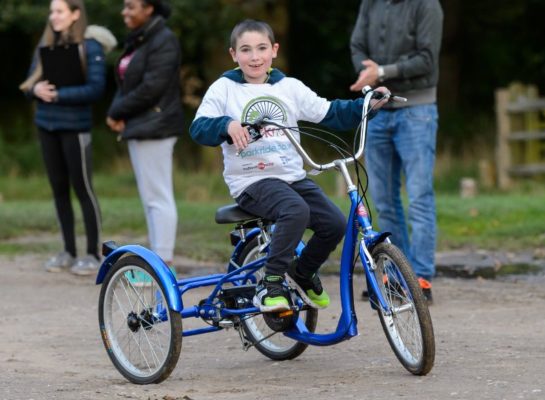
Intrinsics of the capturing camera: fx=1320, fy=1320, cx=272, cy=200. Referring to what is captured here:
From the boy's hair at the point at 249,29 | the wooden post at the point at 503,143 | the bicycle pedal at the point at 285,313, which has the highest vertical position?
the boy's hair at the point at 249,29

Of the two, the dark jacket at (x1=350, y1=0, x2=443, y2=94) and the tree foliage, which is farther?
the tree foliage

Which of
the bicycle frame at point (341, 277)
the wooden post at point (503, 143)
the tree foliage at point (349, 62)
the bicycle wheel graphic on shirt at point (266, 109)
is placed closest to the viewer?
the bicycle frame at point (341, 277)

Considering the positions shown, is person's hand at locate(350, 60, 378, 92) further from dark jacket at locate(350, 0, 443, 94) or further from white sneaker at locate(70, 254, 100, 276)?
white sneaker at locate(70, 254, 100, 276)

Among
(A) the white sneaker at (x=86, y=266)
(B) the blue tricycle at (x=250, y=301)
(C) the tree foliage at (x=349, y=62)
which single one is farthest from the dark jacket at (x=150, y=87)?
(C) the tree foliage at (x=349, y=62)

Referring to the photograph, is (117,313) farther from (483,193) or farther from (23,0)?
(23,0)

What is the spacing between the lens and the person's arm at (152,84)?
936cm

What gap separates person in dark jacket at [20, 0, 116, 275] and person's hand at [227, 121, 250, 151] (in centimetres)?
397

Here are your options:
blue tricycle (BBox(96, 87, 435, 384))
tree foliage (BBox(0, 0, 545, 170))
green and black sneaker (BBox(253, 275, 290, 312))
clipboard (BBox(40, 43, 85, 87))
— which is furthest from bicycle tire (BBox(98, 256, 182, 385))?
tree foliage (BBox(0, 0, 545, 170))

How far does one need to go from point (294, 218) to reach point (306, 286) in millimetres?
453

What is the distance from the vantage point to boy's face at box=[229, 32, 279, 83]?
6441 millimetres

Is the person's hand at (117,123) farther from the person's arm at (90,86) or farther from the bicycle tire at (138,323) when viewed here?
the bicycle tire at (138,323)

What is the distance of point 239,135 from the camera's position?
5961 mm

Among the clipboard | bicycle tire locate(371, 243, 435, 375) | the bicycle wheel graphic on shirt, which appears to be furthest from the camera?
the clipboard

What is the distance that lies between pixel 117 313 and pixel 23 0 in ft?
50.8
